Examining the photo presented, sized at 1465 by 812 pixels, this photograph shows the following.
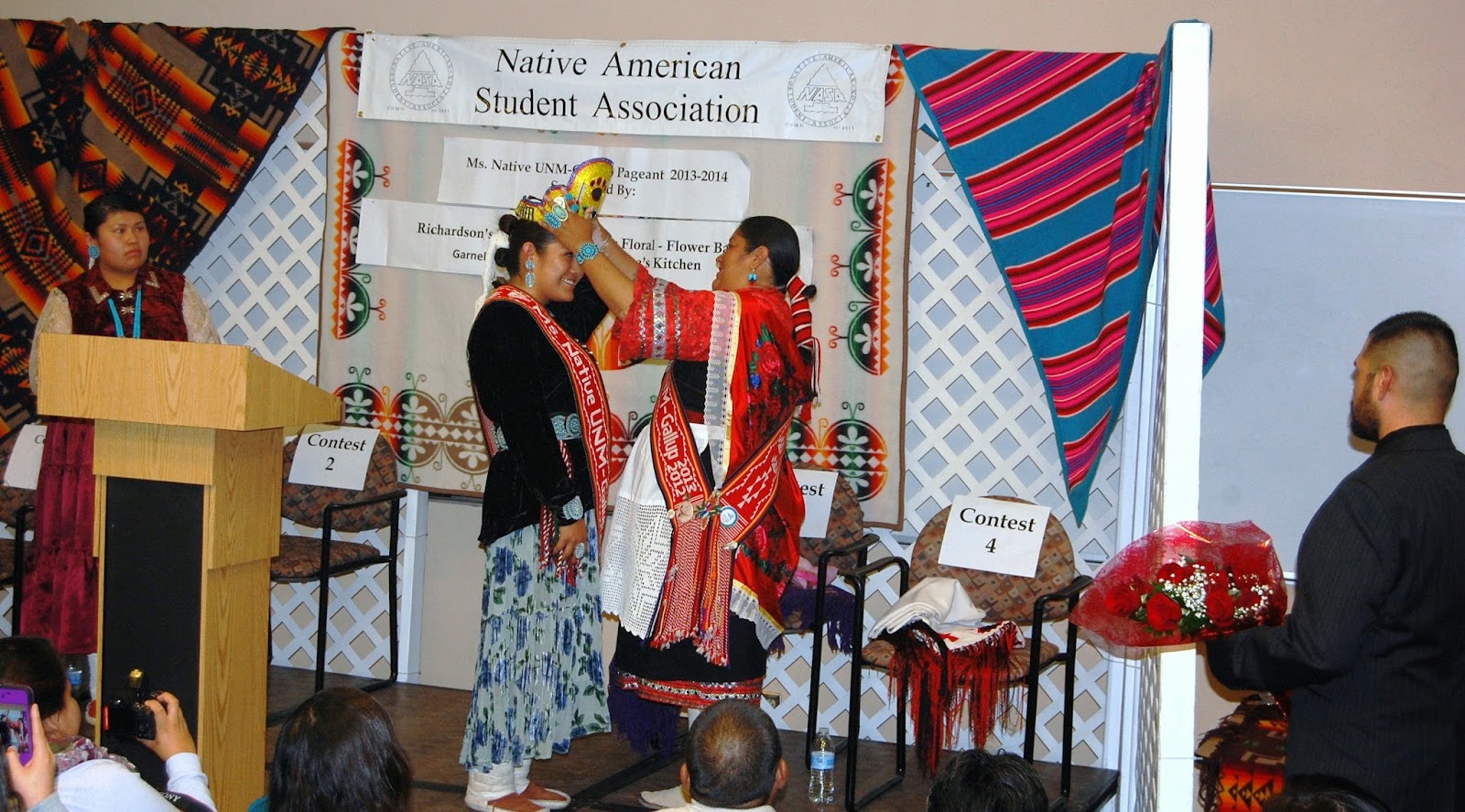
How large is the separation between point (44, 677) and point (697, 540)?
5.43ft

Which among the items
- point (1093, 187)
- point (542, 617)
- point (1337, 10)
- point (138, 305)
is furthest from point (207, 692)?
point (1337, 10)

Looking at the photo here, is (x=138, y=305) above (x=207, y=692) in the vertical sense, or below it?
above

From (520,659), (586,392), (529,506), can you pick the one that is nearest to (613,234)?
(586,392)

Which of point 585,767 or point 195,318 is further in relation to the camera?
point 195,318

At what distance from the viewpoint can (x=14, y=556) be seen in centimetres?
470

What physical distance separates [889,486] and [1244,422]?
1.08m

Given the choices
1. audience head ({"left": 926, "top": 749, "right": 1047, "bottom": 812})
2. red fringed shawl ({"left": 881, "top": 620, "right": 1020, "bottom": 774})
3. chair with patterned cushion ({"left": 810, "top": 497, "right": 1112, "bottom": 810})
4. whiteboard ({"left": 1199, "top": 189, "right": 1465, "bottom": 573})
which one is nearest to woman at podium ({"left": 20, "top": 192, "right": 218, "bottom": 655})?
chair with patterned cushion ({"left": 810, "top": 497, "right": 1112, "bottom": 810})

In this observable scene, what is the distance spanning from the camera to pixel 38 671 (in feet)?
7.97

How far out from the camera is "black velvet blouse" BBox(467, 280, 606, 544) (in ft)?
12.0

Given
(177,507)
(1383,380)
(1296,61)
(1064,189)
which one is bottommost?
(177,507)

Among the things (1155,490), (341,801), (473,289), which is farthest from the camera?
(473,289)

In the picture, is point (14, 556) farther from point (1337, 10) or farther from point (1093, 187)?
point (1337, 10)

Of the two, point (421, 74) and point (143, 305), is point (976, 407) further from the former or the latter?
point (143, 305)

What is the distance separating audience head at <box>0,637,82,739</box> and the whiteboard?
321 centimetres
